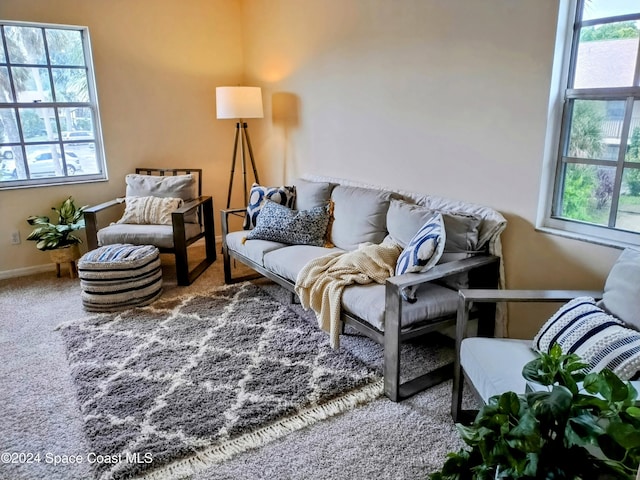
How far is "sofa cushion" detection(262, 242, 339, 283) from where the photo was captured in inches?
111

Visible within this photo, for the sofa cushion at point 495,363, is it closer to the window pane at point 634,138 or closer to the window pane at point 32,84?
the window pane at point 634,138

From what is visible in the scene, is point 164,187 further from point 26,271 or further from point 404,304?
point 404,304

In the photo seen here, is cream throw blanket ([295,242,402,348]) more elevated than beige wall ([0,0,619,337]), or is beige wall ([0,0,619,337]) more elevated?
beige wall ([0,0,619,337])

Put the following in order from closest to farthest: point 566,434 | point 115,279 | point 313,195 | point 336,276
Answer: point 566,434
point 336,276
point 115,279
point 313,195

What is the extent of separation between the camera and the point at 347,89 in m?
3.42

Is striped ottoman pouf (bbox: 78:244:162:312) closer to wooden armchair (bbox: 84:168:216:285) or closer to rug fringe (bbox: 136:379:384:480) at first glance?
wooden armchair (bbox: 84:168:216:285)

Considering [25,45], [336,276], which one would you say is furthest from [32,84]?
[336,276]

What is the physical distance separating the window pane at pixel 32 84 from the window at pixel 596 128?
3.89 meters

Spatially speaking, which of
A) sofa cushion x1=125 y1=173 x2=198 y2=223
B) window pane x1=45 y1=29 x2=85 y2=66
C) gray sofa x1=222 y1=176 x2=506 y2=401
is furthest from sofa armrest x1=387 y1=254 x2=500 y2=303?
window pane x1=45 y1=29 x2=85 y2=66

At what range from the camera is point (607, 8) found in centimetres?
204

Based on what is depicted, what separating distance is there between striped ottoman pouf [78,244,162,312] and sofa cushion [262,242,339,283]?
35.8 inches

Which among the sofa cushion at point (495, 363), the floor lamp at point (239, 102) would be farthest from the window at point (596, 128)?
the floor lamp at point (239, 102)

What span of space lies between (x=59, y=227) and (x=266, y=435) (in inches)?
111

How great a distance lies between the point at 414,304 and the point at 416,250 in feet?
0.83
